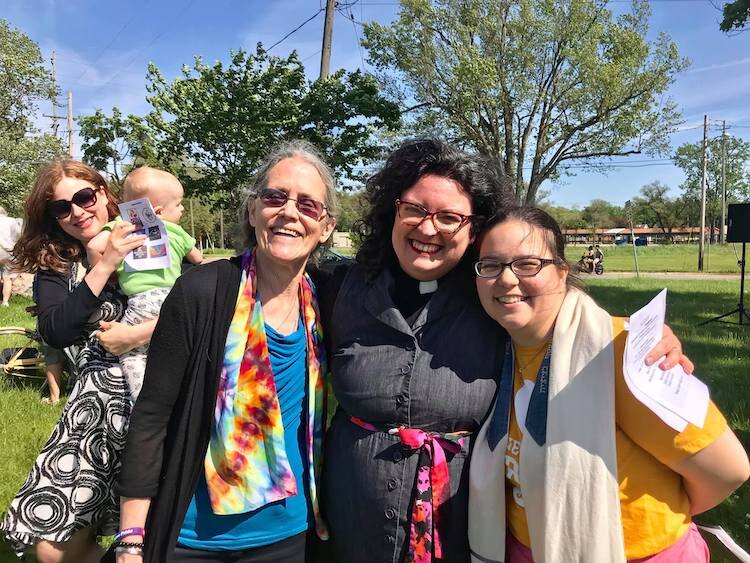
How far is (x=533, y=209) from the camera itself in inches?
68.6

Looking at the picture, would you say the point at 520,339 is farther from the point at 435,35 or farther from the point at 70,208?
the point at 435,35

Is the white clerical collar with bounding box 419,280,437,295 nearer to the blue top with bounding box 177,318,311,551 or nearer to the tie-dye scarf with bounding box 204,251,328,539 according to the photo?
the blue top with bounding box 177,318,311,551

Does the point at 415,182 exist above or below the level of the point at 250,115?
below

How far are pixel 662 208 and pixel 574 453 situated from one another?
97.0 meters

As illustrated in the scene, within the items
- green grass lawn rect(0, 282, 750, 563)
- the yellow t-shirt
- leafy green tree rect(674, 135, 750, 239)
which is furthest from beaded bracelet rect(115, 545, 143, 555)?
leafy green tree rect(674, 135, 750, 239)

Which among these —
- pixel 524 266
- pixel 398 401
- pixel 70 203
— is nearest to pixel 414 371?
pixel 398 401

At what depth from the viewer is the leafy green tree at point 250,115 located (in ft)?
42.3

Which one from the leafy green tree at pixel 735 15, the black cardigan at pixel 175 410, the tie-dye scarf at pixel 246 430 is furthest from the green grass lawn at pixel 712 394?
the leafy green tree at pixel 735 15

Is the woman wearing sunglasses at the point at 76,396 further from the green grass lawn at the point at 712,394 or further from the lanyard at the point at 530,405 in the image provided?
the green grass lawn at the point at 712,394

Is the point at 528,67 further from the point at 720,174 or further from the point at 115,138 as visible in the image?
the point at 720,174

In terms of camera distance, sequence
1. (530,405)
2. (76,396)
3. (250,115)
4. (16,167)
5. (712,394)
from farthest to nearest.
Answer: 1. (16,167)
2. (250,115)
3. (712,394)
4. (76,396)
5. (530,405)

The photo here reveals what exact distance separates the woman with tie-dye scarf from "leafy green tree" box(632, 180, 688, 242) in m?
92.3

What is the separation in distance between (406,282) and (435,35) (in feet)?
76.0

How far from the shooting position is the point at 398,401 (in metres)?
1.71
